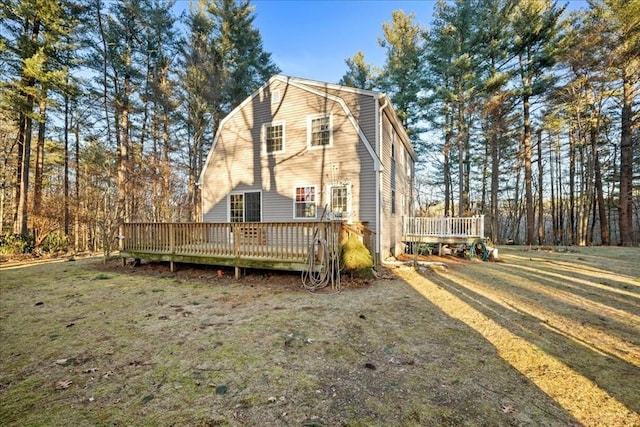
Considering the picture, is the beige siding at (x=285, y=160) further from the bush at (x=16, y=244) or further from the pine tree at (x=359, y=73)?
the pine tree at (x=359, y=73)

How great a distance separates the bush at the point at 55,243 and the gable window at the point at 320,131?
12058 mm

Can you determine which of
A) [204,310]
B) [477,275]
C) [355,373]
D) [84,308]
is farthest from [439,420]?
[477,275]

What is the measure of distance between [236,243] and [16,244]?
10648 mm

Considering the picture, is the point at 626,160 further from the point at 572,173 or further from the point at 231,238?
the point at 231,238

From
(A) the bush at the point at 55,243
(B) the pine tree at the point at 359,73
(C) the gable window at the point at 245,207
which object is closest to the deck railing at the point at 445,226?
(C) the gable window at the point at 245,207

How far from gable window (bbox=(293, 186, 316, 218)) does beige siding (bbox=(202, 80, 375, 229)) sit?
19 cm

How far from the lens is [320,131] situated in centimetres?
983

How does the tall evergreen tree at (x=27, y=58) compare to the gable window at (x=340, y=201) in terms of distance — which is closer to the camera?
the gable window at (x=340, y=201)

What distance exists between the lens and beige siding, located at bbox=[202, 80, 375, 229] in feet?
30.3

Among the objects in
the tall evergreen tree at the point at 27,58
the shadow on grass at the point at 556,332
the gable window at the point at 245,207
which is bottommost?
the shadow on grass at the point at 556,332

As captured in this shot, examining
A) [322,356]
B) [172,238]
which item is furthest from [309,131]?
[322,356]

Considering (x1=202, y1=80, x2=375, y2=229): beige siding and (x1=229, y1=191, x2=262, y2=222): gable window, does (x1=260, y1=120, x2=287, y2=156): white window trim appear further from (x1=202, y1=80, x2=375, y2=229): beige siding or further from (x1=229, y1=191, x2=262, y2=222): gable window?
(x1=229, y1=191, x2=262, y2=222): gable window

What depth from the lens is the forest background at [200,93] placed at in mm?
12266

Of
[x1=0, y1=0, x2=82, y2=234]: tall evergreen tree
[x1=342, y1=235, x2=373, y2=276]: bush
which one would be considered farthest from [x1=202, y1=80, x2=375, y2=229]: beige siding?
[x1=0, y1=0, x2=82, y2=234]: tall evergreen tree
